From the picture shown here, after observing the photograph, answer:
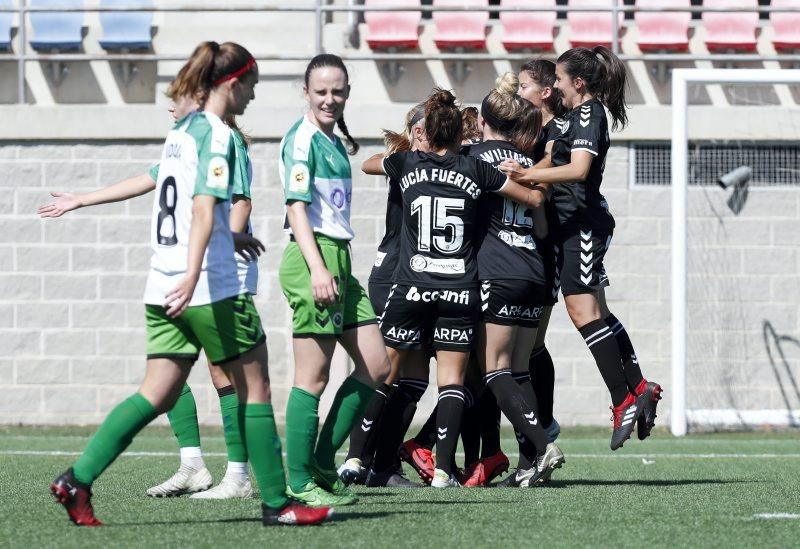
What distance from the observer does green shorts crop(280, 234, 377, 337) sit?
201 inches

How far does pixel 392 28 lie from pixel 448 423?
7.04m

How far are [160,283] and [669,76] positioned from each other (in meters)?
8.87

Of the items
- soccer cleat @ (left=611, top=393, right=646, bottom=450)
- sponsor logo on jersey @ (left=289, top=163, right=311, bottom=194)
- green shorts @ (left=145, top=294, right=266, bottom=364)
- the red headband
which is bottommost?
soccer cleat @ (left=611, top=393, right=646, bottom=450)

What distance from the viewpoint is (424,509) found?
5.18 m

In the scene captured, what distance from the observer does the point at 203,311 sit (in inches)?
173

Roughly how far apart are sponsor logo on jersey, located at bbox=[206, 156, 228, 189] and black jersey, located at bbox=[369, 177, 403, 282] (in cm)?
211

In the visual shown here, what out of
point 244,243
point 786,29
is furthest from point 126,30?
point 244,243

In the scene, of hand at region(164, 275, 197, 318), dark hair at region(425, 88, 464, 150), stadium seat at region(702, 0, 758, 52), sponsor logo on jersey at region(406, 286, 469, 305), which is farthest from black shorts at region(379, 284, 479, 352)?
stadium seat at region(702, 0, 758, 52)

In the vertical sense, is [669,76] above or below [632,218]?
above

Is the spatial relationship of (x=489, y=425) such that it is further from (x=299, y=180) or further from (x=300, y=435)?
(x=299, y=180)

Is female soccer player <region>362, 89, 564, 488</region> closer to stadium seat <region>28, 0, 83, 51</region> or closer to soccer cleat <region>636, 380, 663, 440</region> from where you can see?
soccer cleat <region>636, 380, 663, 440</region>

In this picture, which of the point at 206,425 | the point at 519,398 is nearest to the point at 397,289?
the point at 519,398

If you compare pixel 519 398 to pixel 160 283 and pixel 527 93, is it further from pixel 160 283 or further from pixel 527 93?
pixel 160 283

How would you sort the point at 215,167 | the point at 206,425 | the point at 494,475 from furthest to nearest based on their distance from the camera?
the point at 206,425 → the point at 494,475 → the point at 215,167
